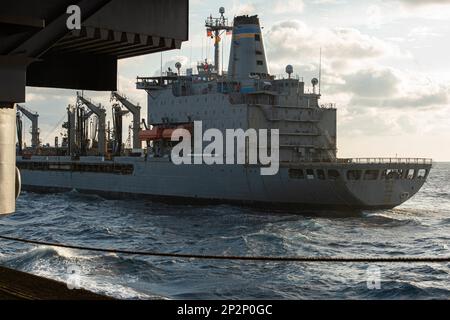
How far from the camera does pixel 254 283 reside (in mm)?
17469

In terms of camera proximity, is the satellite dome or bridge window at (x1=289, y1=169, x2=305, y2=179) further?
the satellite dome

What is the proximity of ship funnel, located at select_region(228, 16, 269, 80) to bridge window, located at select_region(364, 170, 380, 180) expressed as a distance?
12716 mm

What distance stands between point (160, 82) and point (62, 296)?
42346 millimetres

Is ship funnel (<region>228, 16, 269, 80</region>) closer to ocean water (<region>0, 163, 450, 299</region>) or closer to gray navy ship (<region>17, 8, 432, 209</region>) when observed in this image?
gray navy ship (<region>17, 8, 432, 209</region>)

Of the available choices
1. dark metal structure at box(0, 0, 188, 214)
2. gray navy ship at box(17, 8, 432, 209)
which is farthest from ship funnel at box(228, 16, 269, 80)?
dark metal structure at box(0, 0, 188, 214)

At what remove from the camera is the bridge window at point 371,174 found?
3572 cm

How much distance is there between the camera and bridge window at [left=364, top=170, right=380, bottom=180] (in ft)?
117

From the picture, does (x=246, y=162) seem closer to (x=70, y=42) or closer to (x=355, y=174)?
(x=355, y=174)

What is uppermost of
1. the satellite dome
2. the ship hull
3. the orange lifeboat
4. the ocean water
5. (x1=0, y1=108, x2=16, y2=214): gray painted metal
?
the satellite dome

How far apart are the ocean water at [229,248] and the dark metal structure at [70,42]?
5131 millimetres

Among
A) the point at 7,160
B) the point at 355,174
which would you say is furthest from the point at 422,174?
the point at 7,160

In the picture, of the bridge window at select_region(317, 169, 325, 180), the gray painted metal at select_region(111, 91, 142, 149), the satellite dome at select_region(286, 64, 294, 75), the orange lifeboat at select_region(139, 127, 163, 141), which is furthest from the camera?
the gray painted metal at select_region(111, 91, 142, 149)

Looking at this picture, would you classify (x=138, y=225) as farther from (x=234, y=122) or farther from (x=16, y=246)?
(x=234, y=122)
